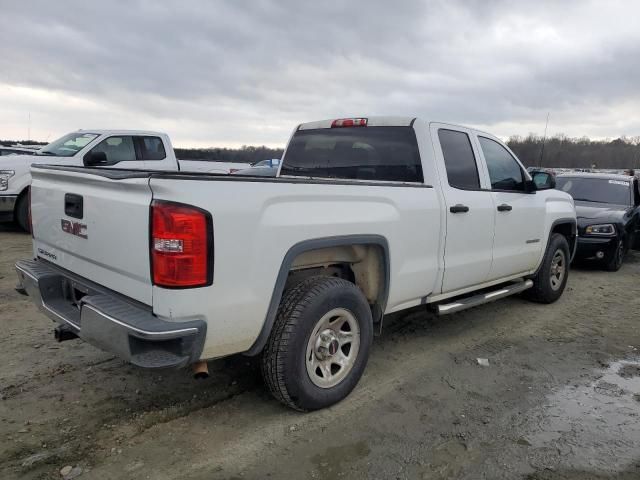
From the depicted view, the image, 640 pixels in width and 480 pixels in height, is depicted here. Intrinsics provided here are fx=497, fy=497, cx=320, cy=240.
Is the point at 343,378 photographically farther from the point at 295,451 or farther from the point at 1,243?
the point at 1,243

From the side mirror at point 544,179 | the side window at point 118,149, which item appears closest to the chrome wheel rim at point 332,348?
the side mirror at point 544,179

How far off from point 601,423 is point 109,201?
340cm

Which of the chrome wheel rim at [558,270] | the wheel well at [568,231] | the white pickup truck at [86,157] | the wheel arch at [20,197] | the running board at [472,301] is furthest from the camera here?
the wheel arch at [20,197]

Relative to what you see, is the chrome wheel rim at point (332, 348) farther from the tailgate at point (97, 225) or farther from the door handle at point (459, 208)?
the door handle at point (459, 208)

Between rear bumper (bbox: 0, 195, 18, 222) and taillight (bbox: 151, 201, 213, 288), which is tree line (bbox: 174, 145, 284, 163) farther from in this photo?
taillight (bbox: 151, 201, 213, 288)

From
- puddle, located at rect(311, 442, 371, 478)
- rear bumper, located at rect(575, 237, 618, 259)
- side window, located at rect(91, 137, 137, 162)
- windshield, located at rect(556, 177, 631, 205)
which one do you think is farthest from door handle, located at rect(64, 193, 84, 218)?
windshield, located at rect(556, 177, 631, 205)

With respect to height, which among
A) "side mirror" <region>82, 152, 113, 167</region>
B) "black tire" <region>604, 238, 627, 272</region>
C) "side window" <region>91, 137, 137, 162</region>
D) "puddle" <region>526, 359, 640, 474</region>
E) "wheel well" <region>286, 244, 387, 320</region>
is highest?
"side window" <region>91, 137, 137, 162</region>

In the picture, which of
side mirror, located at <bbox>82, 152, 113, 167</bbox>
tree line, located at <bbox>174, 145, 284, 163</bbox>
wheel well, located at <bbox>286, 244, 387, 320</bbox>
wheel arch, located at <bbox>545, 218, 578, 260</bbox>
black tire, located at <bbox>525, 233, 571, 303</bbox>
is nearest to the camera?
wheel well, located at <bbox>286, 244, 387, 320</bbox>

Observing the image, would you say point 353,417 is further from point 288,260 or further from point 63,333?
point 63,333

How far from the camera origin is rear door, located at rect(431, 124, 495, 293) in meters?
4.10

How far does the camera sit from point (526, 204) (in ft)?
17.0

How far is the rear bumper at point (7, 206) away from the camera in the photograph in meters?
9.06

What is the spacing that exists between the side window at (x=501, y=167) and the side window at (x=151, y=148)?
7146 millimetres

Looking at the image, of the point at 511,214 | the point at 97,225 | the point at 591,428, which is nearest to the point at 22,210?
the point at 97,225
